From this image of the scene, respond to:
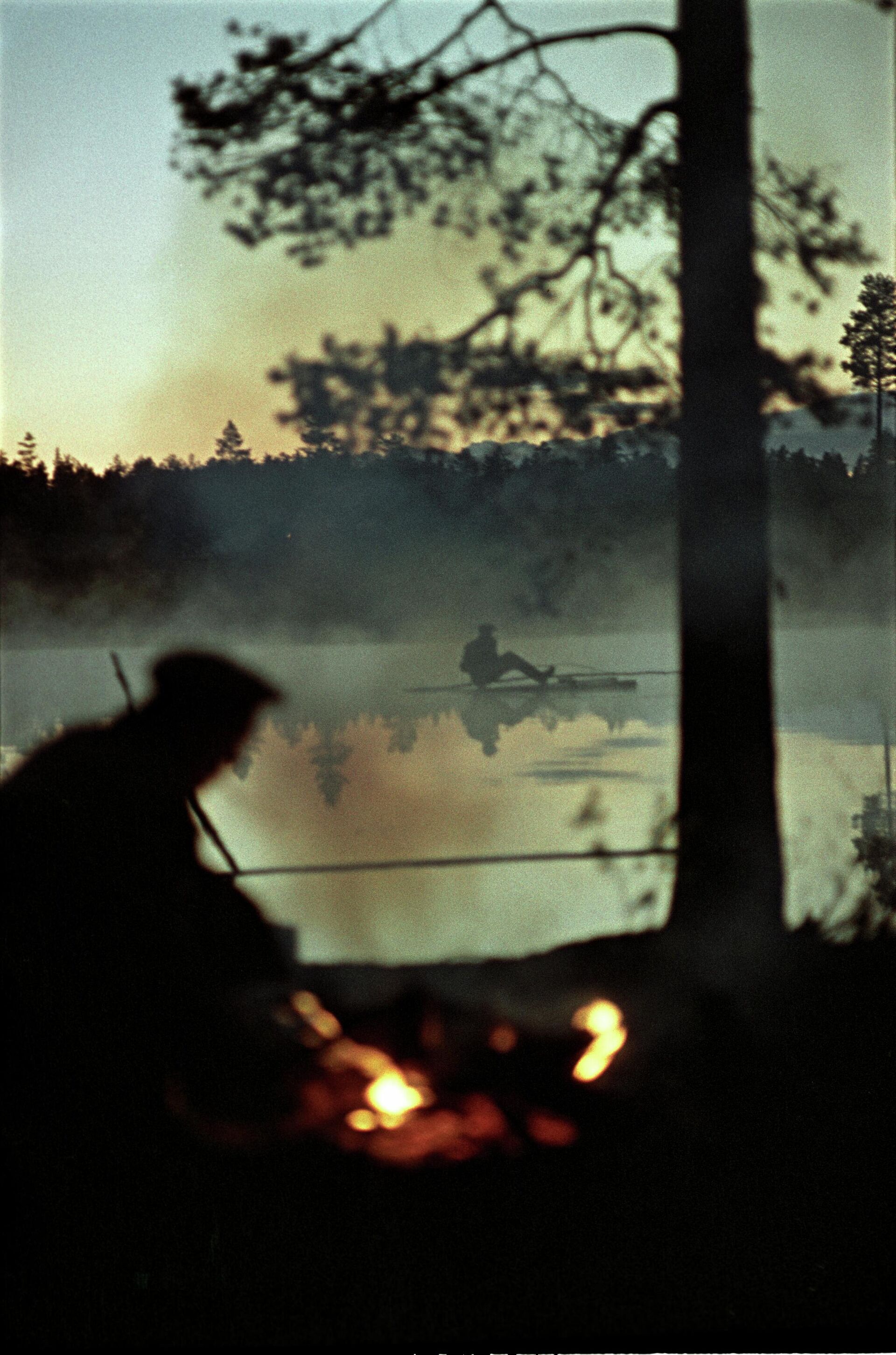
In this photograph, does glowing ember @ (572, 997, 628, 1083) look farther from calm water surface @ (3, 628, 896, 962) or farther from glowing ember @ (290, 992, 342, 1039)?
glowing ember @ (290, 992, 342, 1039)

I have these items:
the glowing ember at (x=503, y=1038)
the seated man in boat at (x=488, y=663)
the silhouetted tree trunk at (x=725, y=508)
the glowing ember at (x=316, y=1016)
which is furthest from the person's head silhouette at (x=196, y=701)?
the seated man in boat at (x=488, y=663)

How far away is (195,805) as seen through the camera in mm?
4453

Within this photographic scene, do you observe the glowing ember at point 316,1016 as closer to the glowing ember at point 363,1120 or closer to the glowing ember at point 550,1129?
the glowing ember at point 363,1120

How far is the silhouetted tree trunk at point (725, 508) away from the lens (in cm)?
544

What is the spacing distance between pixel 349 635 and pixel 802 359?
4359cm

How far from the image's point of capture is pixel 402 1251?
363cm

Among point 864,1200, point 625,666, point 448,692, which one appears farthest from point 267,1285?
point 625,666

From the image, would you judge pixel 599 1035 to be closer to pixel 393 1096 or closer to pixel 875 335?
pixel 393 1096

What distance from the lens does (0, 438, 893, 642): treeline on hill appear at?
6270mm

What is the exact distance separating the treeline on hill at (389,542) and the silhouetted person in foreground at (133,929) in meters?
2.14

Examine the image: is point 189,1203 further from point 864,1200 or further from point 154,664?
point 864,1200

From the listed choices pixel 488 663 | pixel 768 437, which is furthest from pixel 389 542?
pixel 768 437

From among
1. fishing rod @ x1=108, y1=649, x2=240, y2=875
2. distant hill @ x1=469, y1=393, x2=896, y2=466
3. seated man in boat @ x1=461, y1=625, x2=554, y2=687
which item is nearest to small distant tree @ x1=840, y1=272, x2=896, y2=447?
distant hill @ x1=469, y1=393, x2=896, y2=466

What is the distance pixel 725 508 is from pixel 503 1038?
7.82 feet
